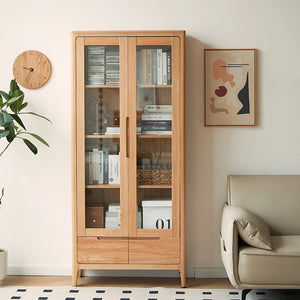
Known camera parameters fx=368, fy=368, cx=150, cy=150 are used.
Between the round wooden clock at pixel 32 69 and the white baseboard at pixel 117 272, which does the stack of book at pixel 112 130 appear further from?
the white baseboard at pixel 117 272

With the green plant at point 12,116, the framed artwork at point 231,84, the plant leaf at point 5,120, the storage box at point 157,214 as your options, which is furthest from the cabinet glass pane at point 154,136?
the plant leaf at point 5,120

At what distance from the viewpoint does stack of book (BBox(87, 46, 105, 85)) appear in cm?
271

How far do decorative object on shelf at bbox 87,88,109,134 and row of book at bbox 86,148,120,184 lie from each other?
16cm

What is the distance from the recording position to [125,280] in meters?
2.93

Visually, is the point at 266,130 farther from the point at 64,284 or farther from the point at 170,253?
the point at 64,284

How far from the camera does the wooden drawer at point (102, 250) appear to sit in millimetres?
2732

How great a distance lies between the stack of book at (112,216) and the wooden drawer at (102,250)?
0.34 feet

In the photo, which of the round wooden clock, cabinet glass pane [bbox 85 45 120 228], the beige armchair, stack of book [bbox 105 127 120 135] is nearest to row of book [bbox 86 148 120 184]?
cabinet glass pane [bbox 85 45 120 228]

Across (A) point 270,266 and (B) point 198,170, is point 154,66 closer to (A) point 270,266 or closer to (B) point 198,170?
(B) point 198,170

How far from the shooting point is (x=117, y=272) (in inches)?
119

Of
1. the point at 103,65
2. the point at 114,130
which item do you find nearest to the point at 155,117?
the point at 114,130

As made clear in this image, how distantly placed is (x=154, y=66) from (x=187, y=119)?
0.52m

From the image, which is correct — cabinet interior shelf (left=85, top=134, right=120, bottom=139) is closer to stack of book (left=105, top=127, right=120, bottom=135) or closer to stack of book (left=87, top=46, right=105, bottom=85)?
stack of book (left=105, top=127, right=120, bottom=135)

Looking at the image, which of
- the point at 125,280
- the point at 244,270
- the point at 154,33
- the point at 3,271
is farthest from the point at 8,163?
the point at 244,270
